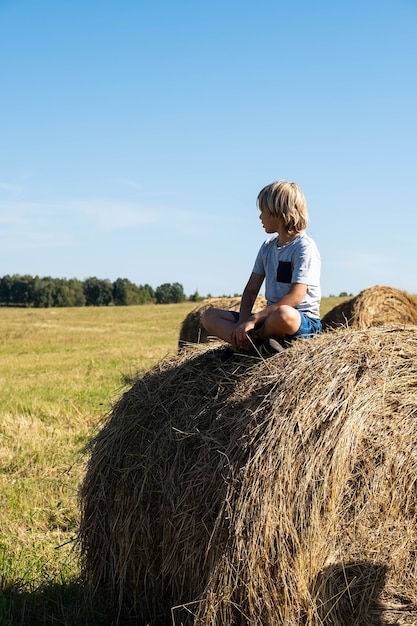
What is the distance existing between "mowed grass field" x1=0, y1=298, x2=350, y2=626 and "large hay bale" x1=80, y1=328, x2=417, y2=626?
36cm

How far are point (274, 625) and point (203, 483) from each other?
763mm

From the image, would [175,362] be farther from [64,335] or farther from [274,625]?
[64,335]

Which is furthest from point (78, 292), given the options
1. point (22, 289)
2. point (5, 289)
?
point (5, 289)

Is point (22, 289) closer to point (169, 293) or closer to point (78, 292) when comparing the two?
point (78, 292)

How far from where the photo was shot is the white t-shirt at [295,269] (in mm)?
4434

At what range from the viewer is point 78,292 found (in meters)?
69.6

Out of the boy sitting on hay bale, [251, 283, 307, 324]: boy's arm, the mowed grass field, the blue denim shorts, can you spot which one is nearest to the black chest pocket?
the boy sitting on hay bale

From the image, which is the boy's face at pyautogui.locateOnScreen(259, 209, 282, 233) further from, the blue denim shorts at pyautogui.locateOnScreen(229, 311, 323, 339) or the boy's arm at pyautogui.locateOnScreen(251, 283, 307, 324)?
the blue denim shorts at pyautogui.locateOnScreen(229, 311, 323, 339)

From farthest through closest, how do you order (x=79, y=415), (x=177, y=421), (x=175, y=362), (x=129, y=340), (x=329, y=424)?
(x=129, y=340) → (x=79, y=415) → (x=175, y=362) → (x=177, y=421) → (x=329, y=424)

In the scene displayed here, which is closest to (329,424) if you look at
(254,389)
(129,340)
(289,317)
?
(254,389)

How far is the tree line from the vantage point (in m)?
67.9

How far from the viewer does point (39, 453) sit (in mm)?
Answer: 7312

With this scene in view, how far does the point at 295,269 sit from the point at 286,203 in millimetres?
411

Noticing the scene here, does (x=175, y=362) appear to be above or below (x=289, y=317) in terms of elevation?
below
